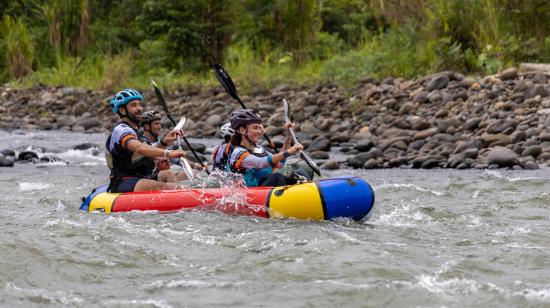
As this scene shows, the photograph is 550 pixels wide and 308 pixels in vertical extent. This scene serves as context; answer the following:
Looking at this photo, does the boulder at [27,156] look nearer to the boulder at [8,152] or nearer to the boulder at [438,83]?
the boulder at [8,152]

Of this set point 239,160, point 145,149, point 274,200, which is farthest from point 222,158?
point 274,200

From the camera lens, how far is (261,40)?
21016mm

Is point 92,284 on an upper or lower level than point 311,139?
upper

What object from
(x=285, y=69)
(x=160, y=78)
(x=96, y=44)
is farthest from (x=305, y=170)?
(x=96, y=44)

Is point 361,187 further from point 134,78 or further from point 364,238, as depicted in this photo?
point 134,78

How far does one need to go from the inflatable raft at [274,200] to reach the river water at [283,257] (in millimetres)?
112

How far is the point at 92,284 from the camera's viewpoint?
607 centimetres

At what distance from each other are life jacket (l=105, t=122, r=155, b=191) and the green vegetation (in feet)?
27.8

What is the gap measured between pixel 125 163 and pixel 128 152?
12cm

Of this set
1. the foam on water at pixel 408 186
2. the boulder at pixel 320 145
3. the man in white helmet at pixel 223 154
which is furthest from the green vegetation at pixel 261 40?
the man in white helmet at pixel 223 154

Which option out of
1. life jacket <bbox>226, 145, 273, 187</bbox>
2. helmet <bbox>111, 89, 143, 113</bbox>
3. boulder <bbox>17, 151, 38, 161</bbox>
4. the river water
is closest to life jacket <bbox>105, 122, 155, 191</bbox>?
helmet <bbox>111, 89, 143, 113</bbox>

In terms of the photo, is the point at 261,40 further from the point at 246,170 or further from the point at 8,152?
the point at 246,170

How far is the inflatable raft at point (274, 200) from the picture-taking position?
26.5 ft

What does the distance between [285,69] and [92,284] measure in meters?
13.8
